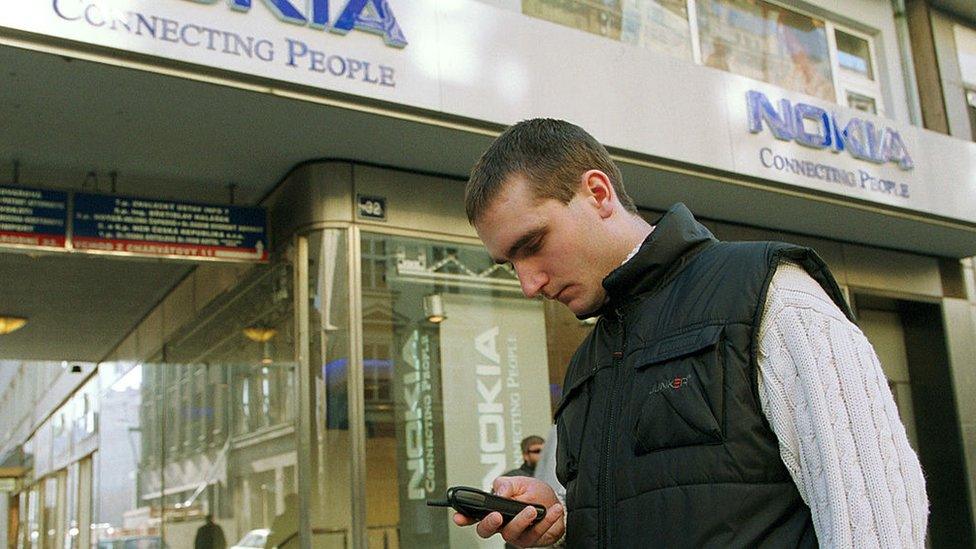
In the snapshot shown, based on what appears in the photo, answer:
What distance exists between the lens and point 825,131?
30.0 ft

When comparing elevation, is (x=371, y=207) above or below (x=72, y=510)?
above

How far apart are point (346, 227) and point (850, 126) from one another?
493 cm

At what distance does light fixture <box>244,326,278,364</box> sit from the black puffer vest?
21.0ft

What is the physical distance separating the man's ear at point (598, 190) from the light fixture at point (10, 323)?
11417 millimetres

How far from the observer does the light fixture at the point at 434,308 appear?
790 centimetres

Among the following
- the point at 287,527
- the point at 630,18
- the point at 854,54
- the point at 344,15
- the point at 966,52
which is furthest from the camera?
the point at 966,52

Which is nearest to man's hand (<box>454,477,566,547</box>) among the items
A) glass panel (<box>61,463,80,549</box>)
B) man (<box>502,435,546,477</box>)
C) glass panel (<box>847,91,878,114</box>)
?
man (<box>502,435,546,477</box>)

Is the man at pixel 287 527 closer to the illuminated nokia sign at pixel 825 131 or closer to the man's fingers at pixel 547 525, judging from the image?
the illuminated nokia sign at pixel 825 131

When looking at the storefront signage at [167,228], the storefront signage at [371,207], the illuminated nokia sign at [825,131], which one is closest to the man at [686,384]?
the storefront signage at [371,207]

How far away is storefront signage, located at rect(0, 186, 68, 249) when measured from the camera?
6.77 metres

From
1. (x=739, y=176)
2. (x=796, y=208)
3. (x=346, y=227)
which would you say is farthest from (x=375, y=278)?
(x=796, y=208)

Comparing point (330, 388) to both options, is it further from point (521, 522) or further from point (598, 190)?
point (598, 190)

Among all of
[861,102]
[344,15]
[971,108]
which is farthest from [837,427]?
[971,108]

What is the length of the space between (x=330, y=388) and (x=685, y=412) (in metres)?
5.80
